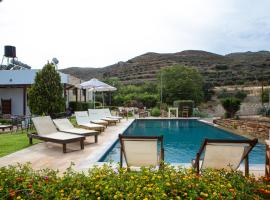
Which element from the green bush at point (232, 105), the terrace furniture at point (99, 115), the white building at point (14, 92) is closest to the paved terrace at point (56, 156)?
the terrace furniture at point (99, 115)

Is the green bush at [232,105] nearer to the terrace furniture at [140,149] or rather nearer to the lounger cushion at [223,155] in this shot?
the lounger cushion at [223,155]

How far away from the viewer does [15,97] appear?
20344 millimetres

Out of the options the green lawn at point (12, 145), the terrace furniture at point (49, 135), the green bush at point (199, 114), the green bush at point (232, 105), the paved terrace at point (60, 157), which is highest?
the green bush at point (232, 105)

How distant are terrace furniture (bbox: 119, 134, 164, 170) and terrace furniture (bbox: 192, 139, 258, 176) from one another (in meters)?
0.74

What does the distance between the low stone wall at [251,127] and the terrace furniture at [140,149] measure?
7.42m

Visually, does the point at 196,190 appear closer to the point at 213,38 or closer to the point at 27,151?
the point at 27,151

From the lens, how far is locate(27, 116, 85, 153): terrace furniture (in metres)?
7.46

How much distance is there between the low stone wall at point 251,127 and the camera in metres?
11.0

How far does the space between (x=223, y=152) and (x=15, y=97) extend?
18825 mm

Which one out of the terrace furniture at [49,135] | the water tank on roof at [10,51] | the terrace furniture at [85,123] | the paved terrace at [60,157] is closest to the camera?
the paved terrace at [60,157]

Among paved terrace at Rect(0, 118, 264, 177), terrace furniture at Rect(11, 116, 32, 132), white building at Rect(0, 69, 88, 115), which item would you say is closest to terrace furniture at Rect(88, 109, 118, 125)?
terrace furniture at Rect(11, 116, 32, 132)

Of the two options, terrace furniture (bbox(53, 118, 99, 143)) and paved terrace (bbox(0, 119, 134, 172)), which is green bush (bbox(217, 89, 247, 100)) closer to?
terrace furniture (bbox(53, 118, 99, 143))

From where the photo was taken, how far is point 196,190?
10.00 feet

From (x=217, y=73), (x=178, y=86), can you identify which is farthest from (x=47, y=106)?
(x=217, y=73)
